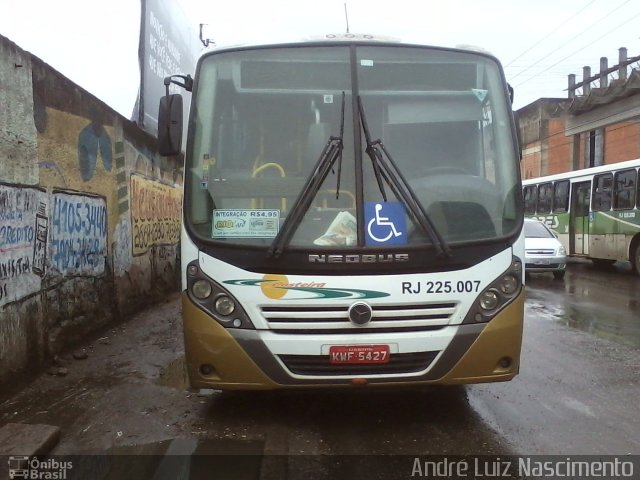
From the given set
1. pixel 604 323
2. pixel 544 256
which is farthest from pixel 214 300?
pixel 544 256

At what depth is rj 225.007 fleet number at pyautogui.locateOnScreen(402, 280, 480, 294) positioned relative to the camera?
3.75 m

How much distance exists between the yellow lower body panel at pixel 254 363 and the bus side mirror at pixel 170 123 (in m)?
1.28

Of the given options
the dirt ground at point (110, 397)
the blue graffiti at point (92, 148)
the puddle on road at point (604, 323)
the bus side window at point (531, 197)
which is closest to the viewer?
the dirt ground at point (110, 397)

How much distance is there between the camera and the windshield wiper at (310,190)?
12.3ft

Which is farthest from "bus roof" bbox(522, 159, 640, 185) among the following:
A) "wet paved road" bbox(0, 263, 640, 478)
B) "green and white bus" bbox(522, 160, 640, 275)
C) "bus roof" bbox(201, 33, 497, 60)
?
"bus roof" bbox(201, 33, 497, 60)

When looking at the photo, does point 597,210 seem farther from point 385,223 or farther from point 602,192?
point 385,223

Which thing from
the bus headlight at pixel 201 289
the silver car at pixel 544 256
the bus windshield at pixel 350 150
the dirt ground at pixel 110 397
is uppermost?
the bus windshield at pixel 350 150

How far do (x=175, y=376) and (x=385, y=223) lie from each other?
294 cm

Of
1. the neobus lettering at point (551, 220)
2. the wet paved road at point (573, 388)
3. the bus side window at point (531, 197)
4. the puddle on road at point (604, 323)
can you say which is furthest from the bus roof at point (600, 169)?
the puddle on road at point (604, 323)

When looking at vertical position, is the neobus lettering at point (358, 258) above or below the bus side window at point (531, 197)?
below

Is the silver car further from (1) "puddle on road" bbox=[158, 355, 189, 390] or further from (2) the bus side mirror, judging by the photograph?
(2) the bus side mirror

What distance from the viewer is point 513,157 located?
4.21 metres

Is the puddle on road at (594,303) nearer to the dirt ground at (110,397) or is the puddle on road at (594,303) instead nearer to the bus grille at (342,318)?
the bus grille at (342,318)

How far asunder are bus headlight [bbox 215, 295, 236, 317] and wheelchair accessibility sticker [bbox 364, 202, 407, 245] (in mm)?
1013
